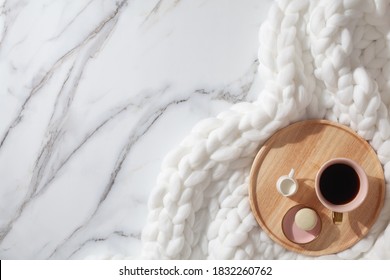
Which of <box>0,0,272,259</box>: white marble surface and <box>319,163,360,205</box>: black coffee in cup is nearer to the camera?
<box>319,163,360,205</box>: black coffee in cup

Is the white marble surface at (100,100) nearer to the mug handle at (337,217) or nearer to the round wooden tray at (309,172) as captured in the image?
the round wooden tray at (309,172)

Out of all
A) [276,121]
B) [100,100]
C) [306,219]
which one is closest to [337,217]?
[306,219]

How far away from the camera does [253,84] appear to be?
112 centimetres

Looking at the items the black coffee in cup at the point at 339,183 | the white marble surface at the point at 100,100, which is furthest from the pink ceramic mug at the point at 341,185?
the white marble surface at the point at 100,100

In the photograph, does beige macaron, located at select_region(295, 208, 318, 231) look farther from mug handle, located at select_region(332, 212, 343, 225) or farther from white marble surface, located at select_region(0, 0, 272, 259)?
white marble surface, located at select_region(0, 0, 272, 259)

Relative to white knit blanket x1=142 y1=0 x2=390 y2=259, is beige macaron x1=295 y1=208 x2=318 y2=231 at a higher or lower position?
lower

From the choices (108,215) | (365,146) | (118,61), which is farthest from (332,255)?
(118,61)

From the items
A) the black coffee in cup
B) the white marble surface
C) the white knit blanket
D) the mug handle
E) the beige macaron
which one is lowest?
the mug handle

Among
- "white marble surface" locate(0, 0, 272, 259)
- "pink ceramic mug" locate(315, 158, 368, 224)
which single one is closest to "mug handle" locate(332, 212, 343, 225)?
"pink ceramic mug" locate(315, 158, 368, 224)

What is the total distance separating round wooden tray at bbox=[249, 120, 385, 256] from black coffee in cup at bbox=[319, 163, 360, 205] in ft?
0.16

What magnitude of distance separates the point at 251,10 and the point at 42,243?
717 millimetres

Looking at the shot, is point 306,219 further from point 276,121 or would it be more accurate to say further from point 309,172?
point 276,121

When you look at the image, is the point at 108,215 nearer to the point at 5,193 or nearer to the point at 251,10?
the point at 5,193

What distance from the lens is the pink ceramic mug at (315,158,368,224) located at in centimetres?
99
